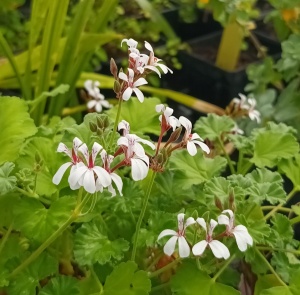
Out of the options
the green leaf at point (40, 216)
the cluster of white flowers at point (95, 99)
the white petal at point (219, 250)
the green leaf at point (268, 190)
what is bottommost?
the cluster of white flowers at point (95, 99)

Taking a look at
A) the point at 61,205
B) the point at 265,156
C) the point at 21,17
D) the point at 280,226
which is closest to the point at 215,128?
the point at 265,156

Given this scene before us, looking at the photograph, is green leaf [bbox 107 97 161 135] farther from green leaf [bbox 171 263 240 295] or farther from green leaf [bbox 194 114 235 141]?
green leaf [bbox 171 263 240 295]

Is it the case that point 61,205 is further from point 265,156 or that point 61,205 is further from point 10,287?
point 265,156

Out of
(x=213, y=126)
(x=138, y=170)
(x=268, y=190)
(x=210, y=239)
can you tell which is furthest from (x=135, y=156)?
(x=213, y=126)

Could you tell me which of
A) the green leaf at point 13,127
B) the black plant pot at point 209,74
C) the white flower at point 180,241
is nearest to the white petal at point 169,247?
the white flower at point 180,241

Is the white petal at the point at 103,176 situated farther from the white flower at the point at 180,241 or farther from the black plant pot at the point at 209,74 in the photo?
the black plant pot at the point at 209,74

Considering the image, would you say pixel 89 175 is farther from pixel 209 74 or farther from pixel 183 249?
pixel 209 74
